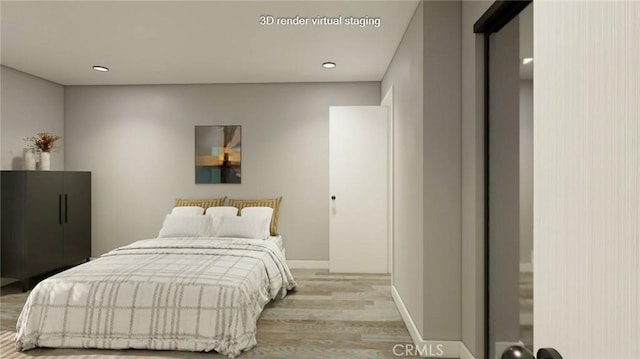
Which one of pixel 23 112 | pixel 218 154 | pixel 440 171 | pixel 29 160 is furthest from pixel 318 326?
pixel 23 112

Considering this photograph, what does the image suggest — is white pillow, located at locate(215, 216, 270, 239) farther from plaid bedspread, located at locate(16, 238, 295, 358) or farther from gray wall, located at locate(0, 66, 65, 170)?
gray wall, located at locate(0, 66, 65, 170)

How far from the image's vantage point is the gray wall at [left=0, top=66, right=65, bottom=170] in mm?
4754

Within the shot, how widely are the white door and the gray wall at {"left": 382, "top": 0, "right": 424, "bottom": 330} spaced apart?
97cm

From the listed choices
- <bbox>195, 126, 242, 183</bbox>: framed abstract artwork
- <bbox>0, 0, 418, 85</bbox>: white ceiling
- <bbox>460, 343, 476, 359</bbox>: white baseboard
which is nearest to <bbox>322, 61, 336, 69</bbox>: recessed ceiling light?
<bbox>0, 0, 418, 85</bbox>: white ceiling

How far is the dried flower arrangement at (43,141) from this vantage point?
16.4 ft

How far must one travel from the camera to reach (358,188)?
5.19 metres

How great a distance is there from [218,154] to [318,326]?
3.06 m

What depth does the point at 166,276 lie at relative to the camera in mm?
3113

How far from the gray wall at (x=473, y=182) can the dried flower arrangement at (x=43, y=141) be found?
4.93 metres

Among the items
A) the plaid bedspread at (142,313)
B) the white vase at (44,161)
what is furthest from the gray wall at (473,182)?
the white vase at (44,161)
